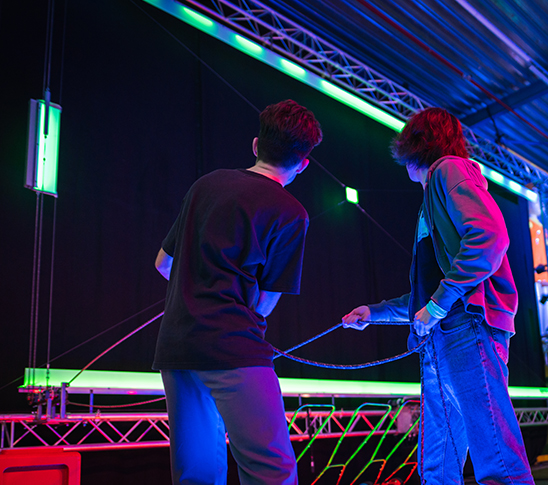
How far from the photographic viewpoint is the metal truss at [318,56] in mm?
5281

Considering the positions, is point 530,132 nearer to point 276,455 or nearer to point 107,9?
point 107,9

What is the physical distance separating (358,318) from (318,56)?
4398mm

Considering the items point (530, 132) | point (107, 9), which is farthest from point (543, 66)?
point (107, 9)

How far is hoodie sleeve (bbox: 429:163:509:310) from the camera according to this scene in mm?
1521

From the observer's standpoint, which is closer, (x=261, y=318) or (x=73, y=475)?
(x=261, y=318)

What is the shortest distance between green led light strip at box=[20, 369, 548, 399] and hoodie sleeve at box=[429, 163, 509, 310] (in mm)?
2526

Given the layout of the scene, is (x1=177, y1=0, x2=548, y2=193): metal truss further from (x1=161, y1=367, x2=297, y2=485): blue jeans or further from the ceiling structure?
(x1=161, y1=367, x2=297, y2=485): blue jeans

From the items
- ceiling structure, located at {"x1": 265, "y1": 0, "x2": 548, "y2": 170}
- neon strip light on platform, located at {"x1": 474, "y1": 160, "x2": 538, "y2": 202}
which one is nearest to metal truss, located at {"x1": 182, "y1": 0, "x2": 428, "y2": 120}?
ceiling structure, located at {"x1": 265, "y1": 0, "x2": 548, "y2": 170}

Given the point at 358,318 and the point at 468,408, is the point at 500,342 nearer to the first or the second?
→ the point at 468,408

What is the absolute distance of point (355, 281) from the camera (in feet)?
18.8

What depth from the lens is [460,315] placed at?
1.59 m

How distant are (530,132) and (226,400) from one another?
8029 millimetres

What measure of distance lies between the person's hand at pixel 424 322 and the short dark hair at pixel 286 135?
607mm

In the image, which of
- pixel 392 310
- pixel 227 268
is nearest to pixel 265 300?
pixel 227 268
